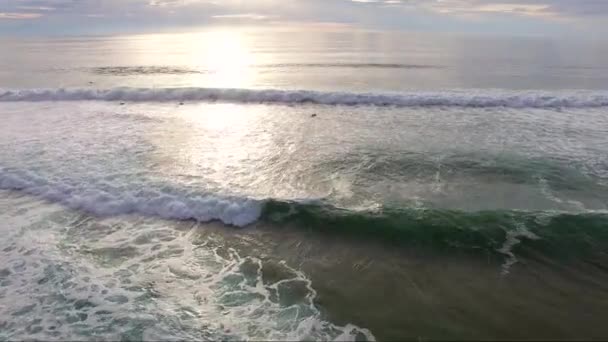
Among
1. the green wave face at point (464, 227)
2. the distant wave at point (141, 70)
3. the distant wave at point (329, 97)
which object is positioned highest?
the distant wave at point (141, 70)

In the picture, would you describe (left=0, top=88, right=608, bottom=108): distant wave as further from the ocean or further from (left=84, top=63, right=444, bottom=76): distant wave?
(left=84, top=63, right=444, bottom=76): distant wave

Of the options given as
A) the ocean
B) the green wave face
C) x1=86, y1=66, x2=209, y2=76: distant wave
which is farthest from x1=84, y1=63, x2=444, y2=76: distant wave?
the green wave face

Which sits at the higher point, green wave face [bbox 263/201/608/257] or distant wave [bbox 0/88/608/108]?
distant wave [bbox 0/88/608/108]

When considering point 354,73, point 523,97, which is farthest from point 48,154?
point 354,73

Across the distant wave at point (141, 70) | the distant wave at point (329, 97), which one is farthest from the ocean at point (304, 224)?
the distant wave at point (141, 70)

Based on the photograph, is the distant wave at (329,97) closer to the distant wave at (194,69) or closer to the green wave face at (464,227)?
the distant wave at (194,69)

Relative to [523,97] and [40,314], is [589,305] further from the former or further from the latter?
→ [523,97]

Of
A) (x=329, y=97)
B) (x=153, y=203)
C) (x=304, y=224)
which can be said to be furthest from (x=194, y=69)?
(x=304, y=224)
